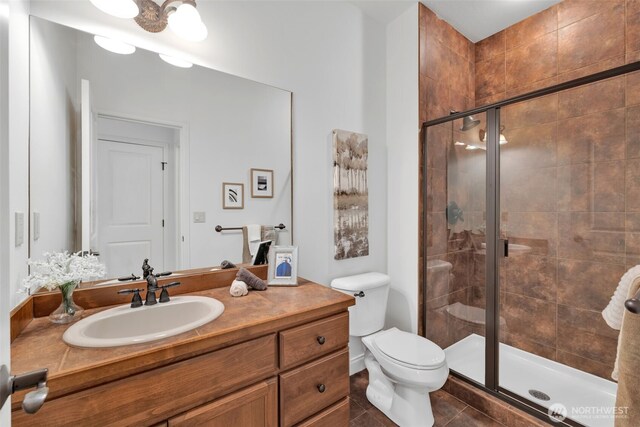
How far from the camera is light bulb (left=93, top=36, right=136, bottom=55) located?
122cm

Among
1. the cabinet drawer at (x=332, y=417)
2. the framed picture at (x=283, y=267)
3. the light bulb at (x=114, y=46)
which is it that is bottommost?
the cabinet drawer at (x=332, y=417)

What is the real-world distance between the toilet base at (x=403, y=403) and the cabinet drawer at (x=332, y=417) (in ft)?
1.63

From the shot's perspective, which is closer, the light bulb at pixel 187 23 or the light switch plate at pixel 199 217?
the light bulb at pixel 187 23

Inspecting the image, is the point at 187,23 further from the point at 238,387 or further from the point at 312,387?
the point at 312,387

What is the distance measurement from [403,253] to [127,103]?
198cm

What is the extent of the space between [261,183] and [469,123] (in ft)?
5.03

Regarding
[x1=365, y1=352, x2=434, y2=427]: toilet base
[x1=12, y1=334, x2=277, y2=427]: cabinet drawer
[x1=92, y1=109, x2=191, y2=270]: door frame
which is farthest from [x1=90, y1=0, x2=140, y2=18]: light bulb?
[x1=365, y1=352, x2=434, y2=427]: toilet base

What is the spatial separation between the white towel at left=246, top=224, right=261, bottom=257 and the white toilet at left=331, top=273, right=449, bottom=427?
0.59 metres

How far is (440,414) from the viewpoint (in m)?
1.74

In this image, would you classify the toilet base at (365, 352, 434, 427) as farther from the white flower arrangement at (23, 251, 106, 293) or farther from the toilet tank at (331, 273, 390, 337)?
the white flower arrangement at (23, 251, 106, 293)

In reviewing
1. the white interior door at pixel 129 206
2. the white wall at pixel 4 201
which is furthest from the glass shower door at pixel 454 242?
the white wall at pixel 4 201

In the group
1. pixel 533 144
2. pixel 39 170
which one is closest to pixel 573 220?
pixel 533 144

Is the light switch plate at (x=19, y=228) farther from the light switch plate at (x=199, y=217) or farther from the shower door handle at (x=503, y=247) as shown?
the shower door handle at (x=503, y=247)

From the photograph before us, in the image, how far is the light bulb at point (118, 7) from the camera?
116 cm
